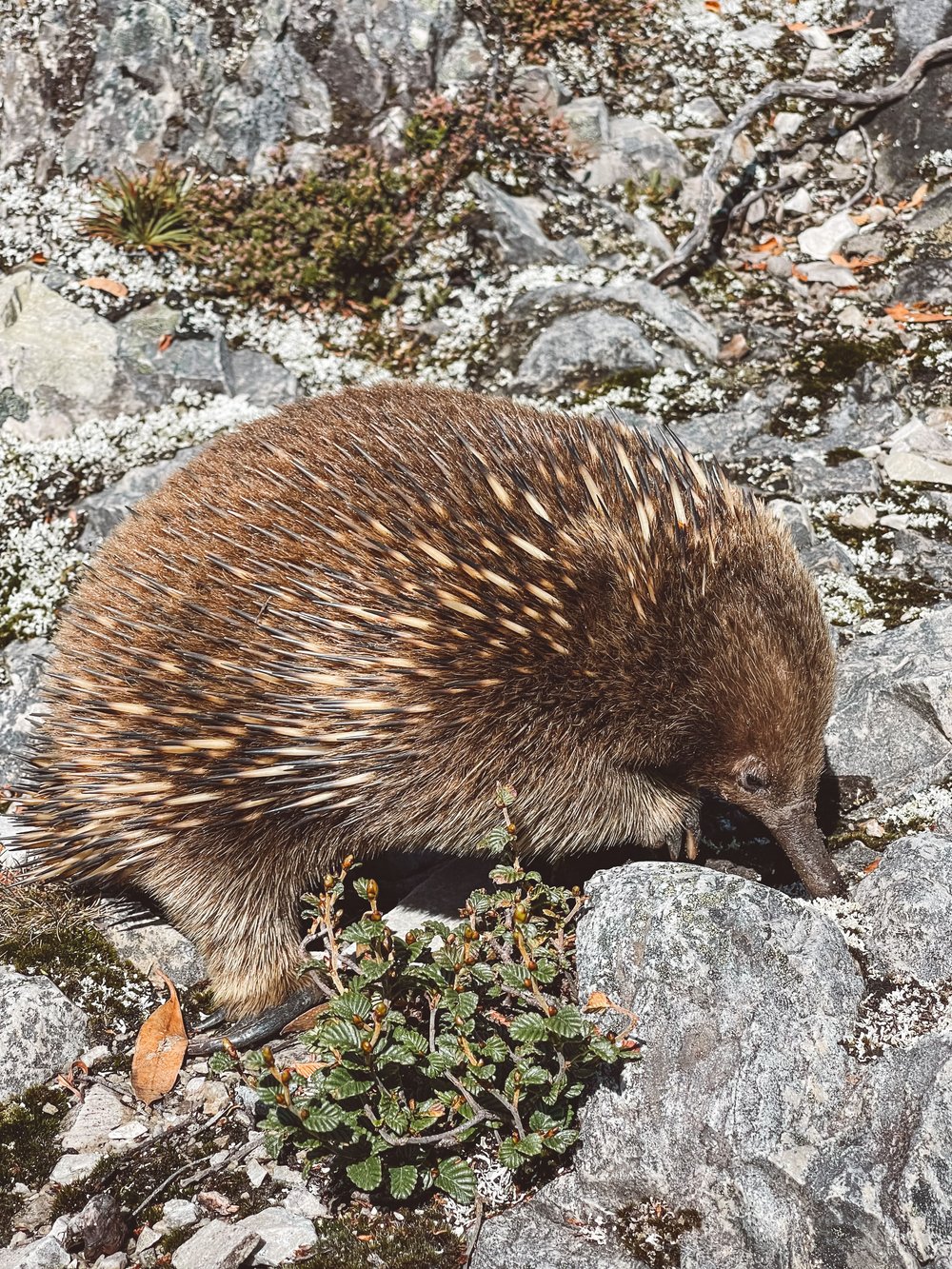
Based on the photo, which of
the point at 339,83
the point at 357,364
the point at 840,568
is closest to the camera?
the point at 840,568

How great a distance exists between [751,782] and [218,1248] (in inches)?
78.6

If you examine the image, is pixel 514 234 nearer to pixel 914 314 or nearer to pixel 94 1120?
pixel 914 314

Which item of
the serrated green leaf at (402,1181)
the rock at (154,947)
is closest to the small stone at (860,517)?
the rock at (154,947)

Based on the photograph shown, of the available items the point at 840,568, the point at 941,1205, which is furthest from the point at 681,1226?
the point at 840,568

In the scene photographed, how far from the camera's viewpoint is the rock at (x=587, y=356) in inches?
228

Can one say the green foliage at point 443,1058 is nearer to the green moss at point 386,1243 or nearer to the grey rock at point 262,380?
the green moss at point 386,1243

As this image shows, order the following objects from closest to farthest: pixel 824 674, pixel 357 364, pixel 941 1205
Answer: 1. pixel 941 1205
2. pixel 824 674
3. pixel 357 364

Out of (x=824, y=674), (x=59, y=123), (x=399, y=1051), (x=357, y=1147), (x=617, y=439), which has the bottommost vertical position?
(x=357, y=1147)

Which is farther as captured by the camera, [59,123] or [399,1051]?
[59,123]

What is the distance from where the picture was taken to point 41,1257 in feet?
9.64

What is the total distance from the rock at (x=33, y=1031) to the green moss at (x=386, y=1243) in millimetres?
1062

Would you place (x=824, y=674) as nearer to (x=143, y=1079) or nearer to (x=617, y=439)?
(x=617, y=439)

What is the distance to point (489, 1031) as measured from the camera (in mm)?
3168

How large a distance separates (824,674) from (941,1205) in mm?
1453
